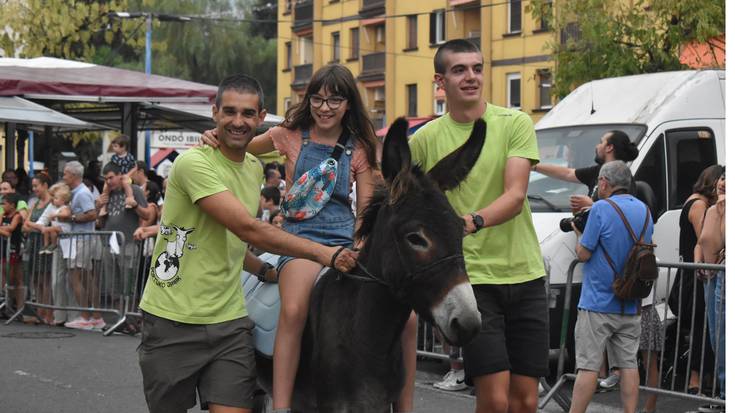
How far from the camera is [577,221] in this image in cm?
1032

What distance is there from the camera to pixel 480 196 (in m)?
6.07

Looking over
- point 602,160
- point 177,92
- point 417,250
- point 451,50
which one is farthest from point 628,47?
point 417,250

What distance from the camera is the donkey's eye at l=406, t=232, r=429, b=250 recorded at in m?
4.98

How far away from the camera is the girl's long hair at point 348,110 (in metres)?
5.83

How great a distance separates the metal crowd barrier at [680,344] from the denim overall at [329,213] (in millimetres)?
4429

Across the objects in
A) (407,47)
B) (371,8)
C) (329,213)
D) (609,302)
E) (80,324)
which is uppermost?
(371,8)

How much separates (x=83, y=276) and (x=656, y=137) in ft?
24.5

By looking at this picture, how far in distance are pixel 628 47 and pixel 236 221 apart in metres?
17.2

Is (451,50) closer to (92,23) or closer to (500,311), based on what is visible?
(500,311)

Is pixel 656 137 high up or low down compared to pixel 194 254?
up

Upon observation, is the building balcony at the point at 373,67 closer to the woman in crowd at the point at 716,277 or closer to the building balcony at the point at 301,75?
the building balcony at the point at 301,75

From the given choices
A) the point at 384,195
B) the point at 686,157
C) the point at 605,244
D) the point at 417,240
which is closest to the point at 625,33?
the point at 686,157

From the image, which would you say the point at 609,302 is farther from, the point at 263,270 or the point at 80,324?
the point at 80,324

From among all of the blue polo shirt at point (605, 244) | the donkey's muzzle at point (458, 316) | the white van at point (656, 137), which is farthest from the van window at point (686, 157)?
the donkey's muzzle at point (458, 316)
